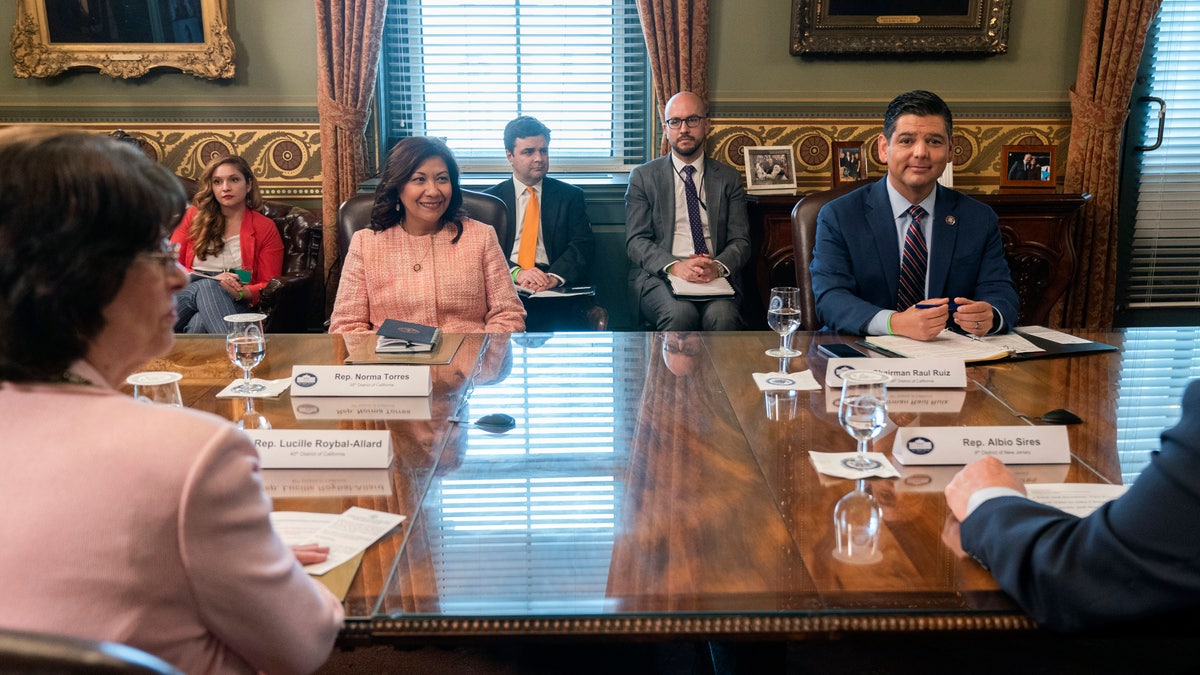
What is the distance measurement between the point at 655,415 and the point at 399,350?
2.70ft

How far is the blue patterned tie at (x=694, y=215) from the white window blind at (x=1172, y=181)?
2.46 meters

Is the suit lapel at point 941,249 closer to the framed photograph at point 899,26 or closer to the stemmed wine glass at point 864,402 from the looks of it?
the stemmed wine glass at point 864,402

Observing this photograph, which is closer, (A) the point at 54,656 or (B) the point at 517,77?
(A) the point at 54,656

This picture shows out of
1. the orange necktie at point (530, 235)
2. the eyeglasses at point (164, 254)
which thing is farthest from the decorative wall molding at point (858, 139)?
the eyeglasses at point (164, 254)

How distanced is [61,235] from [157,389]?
0.86 metres

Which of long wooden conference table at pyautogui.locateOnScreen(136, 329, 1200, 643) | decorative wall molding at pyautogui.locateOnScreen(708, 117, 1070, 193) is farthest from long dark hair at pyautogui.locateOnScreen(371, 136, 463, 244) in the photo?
decorative wall molding at pyautogui.locateOnScreen(708, 117, 1070, 193)

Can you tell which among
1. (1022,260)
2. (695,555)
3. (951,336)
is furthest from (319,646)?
(1022,260)

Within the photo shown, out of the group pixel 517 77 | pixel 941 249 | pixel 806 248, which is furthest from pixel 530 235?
pixel 941 249

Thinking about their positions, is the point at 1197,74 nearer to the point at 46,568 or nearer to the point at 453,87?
the point at 453,87

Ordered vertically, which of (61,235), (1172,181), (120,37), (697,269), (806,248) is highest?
(120,37)

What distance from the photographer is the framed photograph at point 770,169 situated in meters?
4.76

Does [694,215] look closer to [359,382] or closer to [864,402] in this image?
[359,382]

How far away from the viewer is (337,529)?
1.32 metres

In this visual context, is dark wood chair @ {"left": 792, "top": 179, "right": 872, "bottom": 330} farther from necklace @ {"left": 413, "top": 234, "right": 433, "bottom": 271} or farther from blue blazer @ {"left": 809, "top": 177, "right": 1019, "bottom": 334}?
necklace @ {"left": 413, "top": 234, "right": 433, "bottom": 271}
